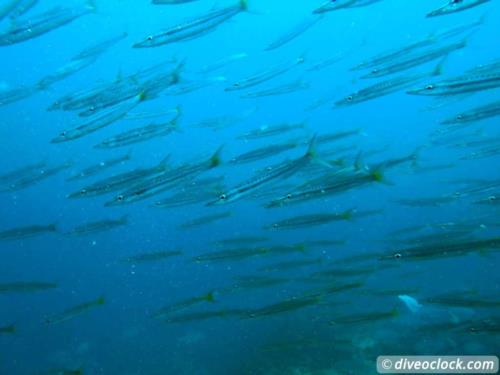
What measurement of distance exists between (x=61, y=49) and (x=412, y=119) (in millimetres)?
82925

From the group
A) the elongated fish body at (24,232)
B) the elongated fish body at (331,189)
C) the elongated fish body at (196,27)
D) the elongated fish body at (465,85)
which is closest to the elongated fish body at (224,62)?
the elongated fish body at (196,27)

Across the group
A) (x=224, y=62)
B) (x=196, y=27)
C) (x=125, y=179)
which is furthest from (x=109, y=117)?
(x=224, y=62)

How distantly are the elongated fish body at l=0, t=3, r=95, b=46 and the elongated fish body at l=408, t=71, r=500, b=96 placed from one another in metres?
4.36

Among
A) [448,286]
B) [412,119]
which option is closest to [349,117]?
[412,119]

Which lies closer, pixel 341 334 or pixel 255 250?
pixel 255 250

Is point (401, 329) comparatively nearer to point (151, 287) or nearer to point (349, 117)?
point (151, 287)

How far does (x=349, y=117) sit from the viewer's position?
125 meters

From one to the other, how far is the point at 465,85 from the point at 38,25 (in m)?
4.87

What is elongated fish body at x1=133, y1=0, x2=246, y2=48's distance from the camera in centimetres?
502

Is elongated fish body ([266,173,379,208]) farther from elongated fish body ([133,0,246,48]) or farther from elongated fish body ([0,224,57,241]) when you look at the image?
elongated fish body ([0,224,57,241])

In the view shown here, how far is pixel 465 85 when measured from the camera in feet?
14.2

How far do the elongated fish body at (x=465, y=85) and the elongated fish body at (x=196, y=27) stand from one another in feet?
7.37

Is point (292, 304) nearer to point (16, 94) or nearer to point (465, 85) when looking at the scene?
point (465, 85)

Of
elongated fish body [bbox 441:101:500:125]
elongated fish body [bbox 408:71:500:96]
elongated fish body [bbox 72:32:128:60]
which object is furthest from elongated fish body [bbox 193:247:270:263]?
elongated fish body [bbox 72:32:128:60]
